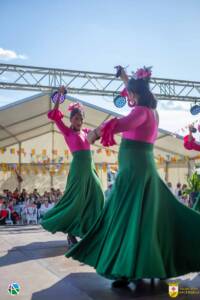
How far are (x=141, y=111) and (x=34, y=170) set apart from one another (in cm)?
1169

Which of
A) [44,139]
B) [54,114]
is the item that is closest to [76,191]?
[54,114]

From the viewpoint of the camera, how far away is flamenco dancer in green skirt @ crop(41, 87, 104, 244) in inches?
188

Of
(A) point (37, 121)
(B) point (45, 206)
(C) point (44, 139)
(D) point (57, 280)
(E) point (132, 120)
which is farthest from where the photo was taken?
(C) point (44, 139)

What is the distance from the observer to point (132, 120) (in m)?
2.94

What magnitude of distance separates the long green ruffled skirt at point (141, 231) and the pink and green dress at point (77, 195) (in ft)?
4.99

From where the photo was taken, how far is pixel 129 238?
2969mm

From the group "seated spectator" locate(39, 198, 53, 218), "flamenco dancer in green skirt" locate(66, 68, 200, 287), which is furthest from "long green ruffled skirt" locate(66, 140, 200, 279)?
"seated spectator" locate(39, 198, 53, 218)

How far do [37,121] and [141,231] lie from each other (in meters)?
10.4

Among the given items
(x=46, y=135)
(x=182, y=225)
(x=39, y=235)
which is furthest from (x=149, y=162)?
(x=46, y=135)

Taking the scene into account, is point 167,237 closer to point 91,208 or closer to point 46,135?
point 91,208

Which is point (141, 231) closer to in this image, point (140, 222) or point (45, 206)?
point (140, 222)

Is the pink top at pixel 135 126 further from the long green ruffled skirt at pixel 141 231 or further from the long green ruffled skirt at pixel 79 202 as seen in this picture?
the long green ruffled skirt at pixel 79 202

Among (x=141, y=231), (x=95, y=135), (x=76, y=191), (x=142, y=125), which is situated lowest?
(x=141, y=231)

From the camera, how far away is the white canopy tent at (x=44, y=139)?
38.7 ft
